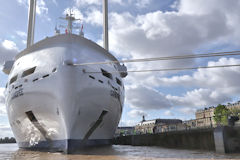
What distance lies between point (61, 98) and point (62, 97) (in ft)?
0.22

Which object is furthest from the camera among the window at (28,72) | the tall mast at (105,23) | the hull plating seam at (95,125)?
the tall mast at (105,23)

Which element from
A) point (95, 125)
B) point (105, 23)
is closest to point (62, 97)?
point (95, 125)

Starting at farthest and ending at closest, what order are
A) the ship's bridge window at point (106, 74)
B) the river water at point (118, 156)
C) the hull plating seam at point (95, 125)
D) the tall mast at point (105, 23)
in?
the tall mast at point (105, 23) → the ship's bridge window at point (106, 74) → the hull plating seam at point (95, 125) → the river water at point (118, 156)

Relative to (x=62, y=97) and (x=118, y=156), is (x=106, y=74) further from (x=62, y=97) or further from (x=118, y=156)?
(x=118, y=156)

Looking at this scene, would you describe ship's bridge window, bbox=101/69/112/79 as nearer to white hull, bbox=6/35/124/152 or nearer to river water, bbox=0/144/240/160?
white hull, bbox=6/35/124/152

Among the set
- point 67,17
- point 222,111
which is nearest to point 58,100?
point 67,17

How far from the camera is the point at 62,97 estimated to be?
10.7 m

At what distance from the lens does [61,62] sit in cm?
1168

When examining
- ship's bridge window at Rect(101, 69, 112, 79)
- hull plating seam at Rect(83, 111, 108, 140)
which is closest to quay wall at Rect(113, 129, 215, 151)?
hull plating seam at Rect(83, 111, 108, 140)

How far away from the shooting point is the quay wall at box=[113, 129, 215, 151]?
506 inches

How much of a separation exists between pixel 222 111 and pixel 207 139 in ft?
178

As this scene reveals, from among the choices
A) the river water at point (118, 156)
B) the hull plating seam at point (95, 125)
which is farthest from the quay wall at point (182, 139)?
the hull plating seam at point (95, 125)

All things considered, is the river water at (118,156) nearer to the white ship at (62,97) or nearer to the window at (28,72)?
the white ship at (62,97)

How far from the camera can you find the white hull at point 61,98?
35.7 feet
